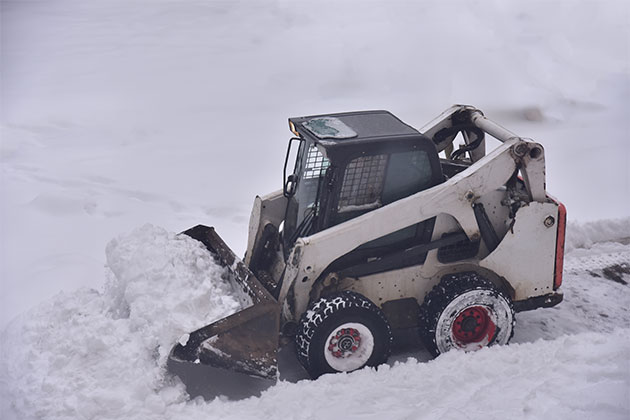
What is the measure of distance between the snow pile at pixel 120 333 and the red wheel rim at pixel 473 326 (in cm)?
160

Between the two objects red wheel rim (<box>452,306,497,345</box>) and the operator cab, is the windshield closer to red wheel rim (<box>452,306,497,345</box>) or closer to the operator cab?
the operator cab

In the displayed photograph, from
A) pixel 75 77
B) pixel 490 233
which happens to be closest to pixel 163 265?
pixel 490 233

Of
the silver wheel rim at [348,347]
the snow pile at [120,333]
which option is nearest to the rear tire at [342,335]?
the silver wheel rim at [348,347]

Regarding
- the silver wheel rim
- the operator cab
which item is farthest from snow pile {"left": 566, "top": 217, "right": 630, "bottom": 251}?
the silver wheel rim

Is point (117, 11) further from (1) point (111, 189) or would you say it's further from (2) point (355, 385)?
(2) point (355, 385)

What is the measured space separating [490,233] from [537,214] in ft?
1.18

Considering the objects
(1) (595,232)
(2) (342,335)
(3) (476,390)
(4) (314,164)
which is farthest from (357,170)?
(1) (595,232)

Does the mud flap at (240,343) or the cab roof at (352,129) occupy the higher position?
the cab roof at (352,129)

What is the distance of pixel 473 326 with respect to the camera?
5.15m

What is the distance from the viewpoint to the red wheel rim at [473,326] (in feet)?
16.8

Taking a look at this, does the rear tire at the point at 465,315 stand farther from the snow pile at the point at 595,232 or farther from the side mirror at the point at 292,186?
the snow pile at the point at 595,232

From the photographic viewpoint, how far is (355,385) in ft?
15.5

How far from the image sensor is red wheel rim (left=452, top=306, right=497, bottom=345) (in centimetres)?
511

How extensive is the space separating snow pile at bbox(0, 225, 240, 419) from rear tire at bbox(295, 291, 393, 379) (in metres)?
0.62
